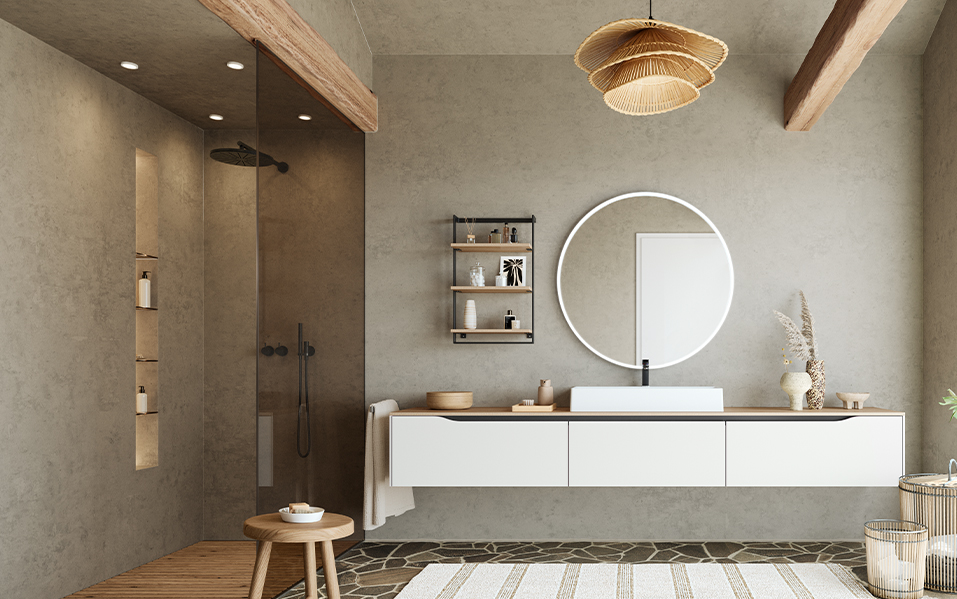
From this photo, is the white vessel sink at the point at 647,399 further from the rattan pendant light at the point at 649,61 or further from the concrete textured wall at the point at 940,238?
the rattan pendant light at the point at 649,61

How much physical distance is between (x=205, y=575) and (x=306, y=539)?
1806 mm

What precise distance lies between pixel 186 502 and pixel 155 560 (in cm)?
43

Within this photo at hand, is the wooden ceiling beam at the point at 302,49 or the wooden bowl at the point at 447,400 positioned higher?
the wooden ceiling beam at the point at 302,49

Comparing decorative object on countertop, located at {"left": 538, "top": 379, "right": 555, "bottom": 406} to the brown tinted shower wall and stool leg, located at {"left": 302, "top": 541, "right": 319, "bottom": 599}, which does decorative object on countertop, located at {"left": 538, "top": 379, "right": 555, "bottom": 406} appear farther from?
stool leg, located at {"left": 302, "top": 541, "right": 319, "bottom": 599}

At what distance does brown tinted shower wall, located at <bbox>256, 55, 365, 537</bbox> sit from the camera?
135 inches

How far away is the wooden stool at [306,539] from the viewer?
271 cm

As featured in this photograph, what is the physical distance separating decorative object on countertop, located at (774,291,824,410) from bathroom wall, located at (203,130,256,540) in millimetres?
3479

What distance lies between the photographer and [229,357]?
16.3ft

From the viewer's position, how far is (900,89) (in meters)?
4.61

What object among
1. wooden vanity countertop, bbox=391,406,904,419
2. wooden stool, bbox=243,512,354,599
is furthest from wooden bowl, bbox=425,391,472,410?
wooden stool, bbox=243,512,354,599

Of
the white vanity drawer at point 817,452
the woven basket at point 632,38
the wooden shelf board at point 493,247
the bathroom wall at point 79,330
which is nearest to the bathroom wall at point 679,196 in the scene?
the wooden shelf board at point 493,247

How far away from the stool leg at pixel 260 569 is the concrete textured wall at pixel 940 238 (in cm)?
385

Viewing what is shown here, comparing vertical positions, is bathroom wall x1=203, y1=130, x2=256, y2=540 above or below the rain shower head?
below

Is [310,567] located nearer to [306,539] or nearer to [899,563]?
[306,539]
